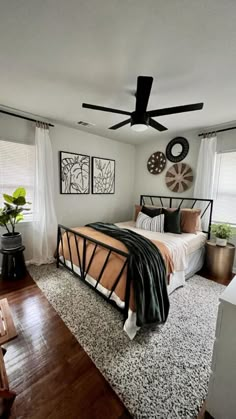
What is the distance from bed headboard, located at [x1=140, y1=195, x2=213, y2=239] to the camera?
10.7ft

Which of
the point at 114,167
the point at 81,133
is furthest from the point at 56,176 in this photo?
the point at 114,167

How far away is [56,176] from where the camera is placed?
3355mm

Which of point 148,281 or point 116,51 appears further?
point 148,281

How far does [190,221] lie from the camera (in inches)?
121

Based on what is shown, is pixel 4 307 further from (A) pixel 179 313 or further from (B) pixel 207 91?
(B) pixel 207 91

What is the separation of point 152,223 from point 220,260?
1265 mm

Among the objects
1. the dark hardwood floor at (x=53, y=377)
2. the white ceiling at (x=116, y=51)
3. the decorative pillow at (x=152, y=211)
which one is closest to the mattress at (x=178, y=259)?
the decorative pillow at (x=152, y=211)

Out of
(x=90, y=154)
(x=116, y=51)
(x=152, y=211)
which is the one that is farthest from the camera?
(x=90, y=154)

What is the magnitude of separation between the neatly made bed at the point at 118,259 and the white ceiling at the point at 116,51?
71.9 inches

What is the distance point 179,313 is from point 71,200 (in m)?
2.73

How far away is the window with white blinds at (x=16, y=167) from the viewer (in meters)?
2.80

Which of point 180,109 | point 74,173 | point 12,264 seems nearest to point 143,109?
point 180,109

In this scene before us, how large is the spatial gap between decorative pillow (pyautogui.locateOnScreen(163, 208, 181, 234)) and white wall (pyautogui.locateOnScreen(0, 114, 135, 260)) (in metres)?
1.67

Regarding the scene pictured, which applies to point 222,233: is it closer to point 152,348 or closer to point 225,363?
point 152,348
